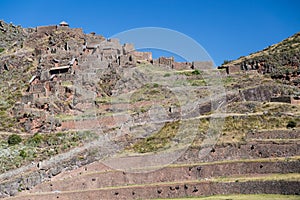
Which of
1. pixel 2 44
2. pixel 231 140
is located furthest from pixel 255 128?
pixel 2 44

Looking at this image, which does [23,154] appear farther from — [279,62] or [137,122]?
[279,62]

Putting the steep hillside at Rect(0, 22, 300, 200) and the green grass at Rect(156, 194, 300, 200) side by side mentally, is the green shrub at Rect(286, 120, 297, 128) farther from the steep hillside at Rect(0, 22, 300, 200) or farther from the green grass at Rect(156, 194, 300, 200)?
the green grass at Rect(156, 194, 300, 200)

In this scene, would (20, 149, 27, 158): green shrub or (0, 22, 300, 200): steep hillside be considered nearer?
(0, 22, 300, 200): steep hillside

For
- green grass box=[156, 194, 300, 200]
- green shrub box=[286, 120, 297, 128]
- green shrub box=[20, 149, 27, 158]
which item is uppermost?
green shrub box=[286, 120, 297, 128]

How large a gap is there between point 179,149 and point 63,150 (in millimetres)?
11442

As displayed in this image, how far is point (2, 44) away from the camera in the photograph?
9012cm

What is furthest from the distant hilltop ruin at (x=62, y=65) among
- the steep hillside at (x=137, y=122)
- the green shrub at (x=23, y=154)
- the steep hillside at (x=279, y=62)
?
the steep hillside at (x=279, y=62)

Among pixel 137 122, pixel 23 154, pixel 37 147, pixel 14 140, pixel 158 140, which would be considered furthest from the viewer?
pixel 14 140

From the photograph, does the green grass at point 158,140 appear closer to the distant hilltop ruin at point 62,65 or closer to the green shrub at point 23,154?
the green shrub at point 23,154

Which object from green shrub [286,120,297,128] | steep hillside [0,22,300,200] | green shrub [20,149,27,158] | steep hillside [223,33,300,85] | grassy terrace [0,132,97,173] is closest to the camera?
steep hillside [0,22,300,200]

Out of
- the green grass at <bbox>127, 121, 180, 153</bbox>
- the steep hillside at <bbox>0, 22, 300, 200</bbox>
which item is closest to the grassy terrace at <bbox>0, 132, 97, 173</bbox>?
the steep hillside at <bbox>0, 22, 300, 200</bbox>

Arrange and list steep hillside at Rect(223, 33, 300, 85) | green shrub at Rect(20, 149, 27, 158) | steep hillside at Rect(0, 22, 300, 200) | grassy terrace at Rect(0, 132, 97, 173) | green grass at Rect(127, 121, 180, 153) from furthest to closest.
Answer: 1. steep hillside at Rect(223, 33, 300, 85)
2. green shrub at Rect(20, 149, 27, 158)
3. grassy terrace at Rect(0, 132, 97, 173)
4. green grass at Rect(127, 121, 180, 153)
5. steep hillside at Rect(0, 22, 300, 200)

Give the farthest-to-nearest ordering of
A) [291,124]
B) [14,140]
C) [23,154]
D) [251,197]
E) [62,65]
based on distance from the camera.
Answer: [62,65]
[14,140]
[23,154]
[291,124]
[251,197]

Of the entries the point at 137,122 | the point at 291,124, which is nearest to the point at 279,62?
the point at 137,122
